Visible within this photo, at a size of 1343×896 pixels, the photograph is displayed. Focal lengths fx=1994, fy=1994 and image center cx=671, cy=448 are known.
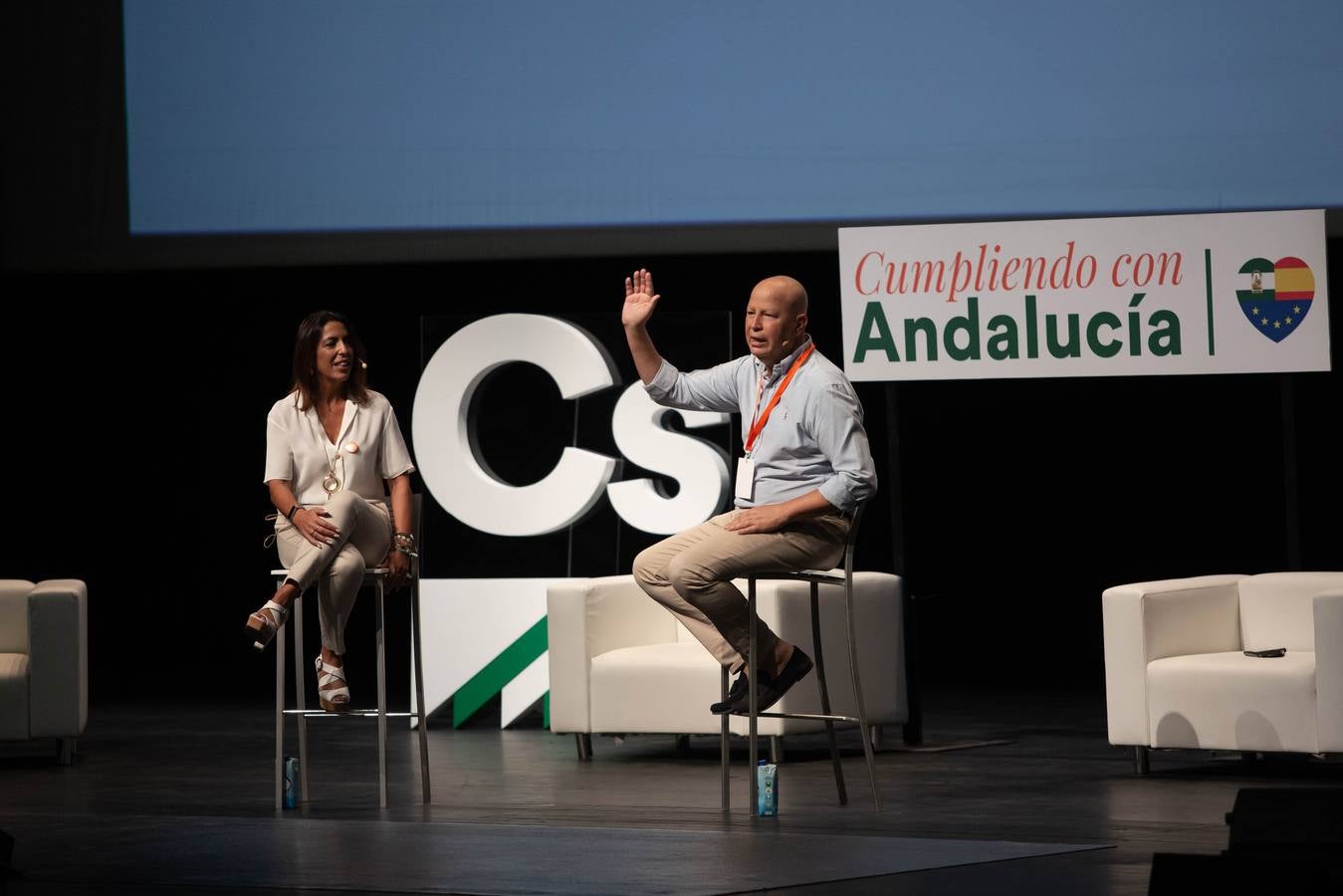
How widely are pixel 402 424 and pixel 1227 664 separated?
433 centimetres

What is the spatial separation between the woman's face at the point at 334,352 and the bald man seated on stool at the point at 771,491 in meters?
0.81

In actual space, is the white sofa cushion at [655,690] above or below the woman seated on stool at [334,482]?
below

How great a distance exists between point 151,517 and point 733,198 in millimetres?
Answer: 3555

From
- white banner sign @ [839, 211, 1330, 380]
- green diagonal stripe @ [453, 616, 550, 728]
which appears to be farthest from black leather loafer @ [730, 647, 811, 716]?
green diagonal stripe @ [453, 616, 550, 728]

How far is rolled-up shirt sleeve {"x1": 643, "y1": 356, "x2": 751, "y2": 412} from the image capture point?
520 centimetres

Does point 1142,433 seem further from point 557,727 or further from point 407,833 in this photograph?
point 407,833

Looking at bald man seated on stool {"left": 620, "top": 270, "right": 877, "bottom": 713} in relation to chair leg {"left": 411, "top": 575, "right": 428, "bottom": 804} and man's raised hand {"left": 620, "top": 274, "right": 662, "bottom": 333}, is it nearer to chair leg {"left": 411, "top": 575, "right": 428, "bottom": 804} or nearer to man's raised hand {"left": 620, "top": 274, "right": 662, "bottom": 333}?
man's raised hand {"left": 620, "top": 274, "right": 662, "bottom": 333}

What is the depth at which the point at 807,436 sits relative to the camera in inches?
196

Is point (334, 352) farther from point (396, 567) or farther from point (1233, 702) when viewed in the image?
point (1233, 702)

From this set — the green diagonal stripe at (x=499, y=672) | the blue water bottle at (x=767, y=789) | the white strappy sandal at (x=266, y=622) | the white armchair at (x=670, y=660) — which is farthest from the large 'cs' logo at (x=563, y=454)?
the white strappy sandal at (x=266, y=622)

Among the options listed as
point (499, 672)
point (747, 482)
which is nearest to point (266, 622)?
point (747, 482)

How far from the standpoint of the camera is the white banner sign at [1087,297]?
6.27 meters

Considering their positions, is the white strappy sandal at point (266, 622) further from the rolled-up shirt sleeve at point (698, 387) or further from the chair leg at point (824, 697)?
the chair leg at point (824, 697)

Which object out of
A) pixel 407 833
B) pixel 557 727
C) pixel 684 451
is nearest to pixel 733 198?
pixel 684 451
